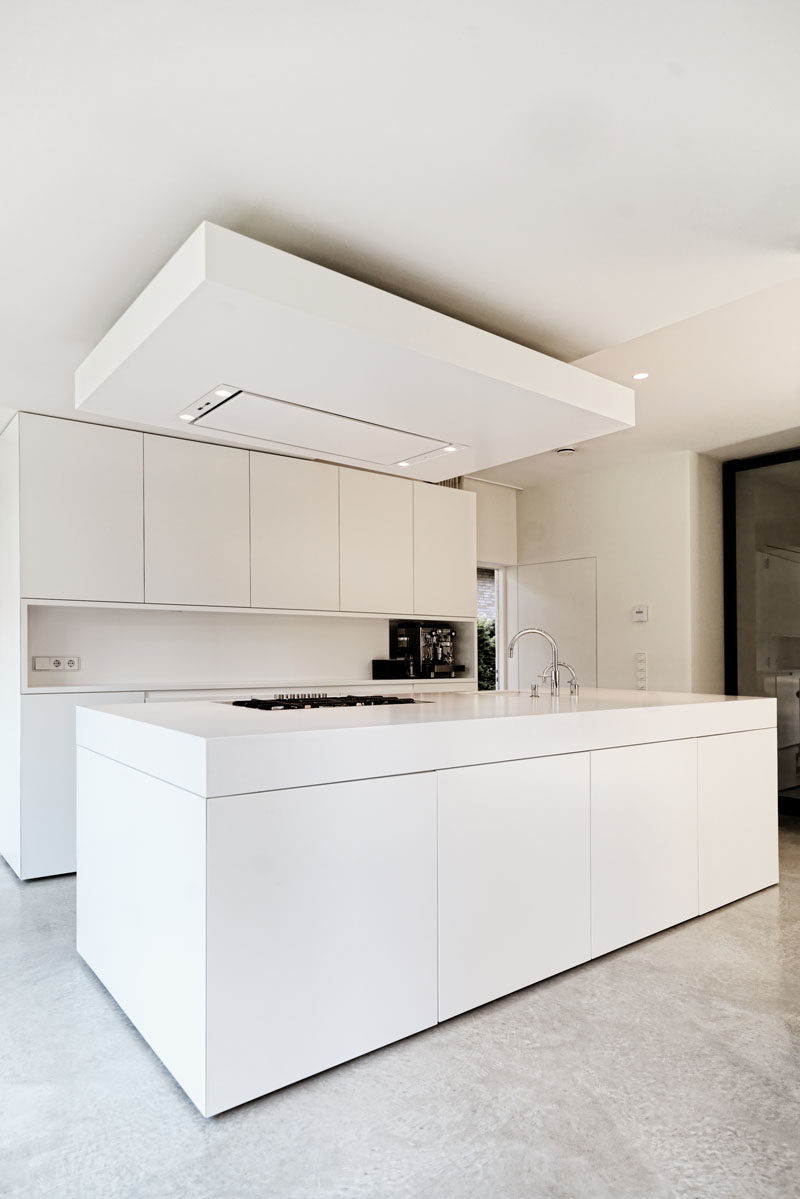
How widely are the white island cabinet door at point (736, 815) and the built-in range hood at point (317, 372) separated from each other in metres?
1.51

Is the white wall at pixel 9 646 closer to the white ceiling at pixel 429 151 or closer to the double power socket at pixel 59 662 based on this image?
the double power socket at pixel 59 662

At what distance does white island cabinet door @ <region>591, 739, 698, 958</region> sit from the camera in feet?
9.21

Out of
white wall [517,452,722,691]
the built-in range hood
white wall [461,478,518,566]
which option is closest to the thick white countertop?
the built-in range hood

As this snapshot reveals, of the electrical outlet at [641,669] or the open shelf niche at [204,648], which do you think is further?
the electrical outlet at [641,669]

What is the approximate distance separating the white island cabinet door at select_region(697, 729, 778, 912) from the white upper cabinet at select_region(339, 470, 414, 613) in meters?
2.33

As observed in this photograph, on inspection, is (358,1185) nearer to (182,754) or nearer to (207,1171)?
(207,1171)

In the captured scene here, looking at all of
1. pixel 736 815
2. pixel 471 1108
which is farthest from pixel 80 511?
pixel 736 815

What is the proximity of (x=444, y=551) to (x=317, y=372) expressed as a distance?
2929mm

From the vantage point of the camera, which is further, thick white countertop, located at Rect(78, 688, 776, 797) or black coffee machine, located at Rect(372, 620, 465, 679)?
black coffee machine, located at Rect(372, 620, 465, 679)

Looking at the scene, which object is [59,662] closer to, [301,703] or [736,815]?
[301,703]

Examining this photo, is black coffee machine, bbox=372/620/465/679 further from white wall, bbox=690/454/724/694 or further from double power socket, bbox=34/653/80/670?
double power socket, bbox=34/653/80/670

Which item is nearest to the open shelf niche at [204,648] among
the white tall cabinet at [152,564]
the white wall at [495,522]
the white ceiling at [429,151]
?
the white tall cabinet at [152,564]

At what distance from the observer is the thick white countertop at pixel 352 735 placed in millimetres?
1915

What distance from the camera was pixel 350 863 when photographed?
82.7 inches
